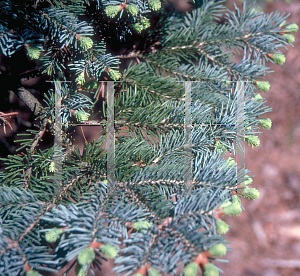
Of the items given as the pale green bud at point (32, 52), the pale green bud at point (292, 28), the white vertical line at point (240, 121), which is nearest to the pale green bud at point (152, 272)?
the white vertical line at point (240, 121)

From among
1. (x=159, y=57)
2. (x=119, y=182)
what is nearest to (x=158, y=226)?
(x=119, y=182)

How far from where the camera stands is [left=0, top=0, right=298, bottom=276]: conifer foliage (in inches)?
10.9

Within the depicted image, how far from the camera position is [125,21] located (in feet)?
1.57

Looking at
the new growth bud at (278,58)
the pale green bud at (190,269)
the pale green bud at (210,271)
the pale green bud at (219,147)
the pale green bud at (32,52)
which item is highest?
the new growth bud at (278,58)

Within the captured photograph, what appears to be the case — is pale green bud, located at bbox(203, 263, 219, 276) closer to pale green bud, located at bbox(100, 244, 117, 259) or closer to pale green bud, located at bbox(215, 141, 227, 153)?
pale green bud, located at bbox(100, 244, 117, 259)

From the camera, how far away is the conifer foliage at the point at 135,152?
0.28m

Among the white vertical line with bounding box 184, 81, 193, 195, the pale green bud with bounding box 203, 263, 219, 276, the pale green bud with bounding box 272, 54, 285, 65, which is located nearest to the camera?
the pale green bud with bounding box 203, 263, 219, 276

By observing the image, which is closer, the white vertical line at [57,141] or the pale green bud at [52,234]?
the pale green bud at [52,234]

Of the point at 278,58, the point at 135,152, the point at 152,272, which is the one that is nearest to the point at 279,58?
the point at 278,58

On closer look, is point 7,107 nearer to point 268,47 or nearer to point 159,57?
point 159,57

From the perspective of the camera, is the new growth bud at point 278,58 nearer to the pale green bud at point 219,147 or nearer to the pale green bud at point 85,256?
the pale green bud at point 219,147

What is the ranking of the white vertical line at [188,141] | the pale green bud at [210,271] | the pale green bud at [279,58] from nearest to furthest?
the pale green bud at [210,271], the white vertical line at [188,141], the pale green bud at [279,58]
